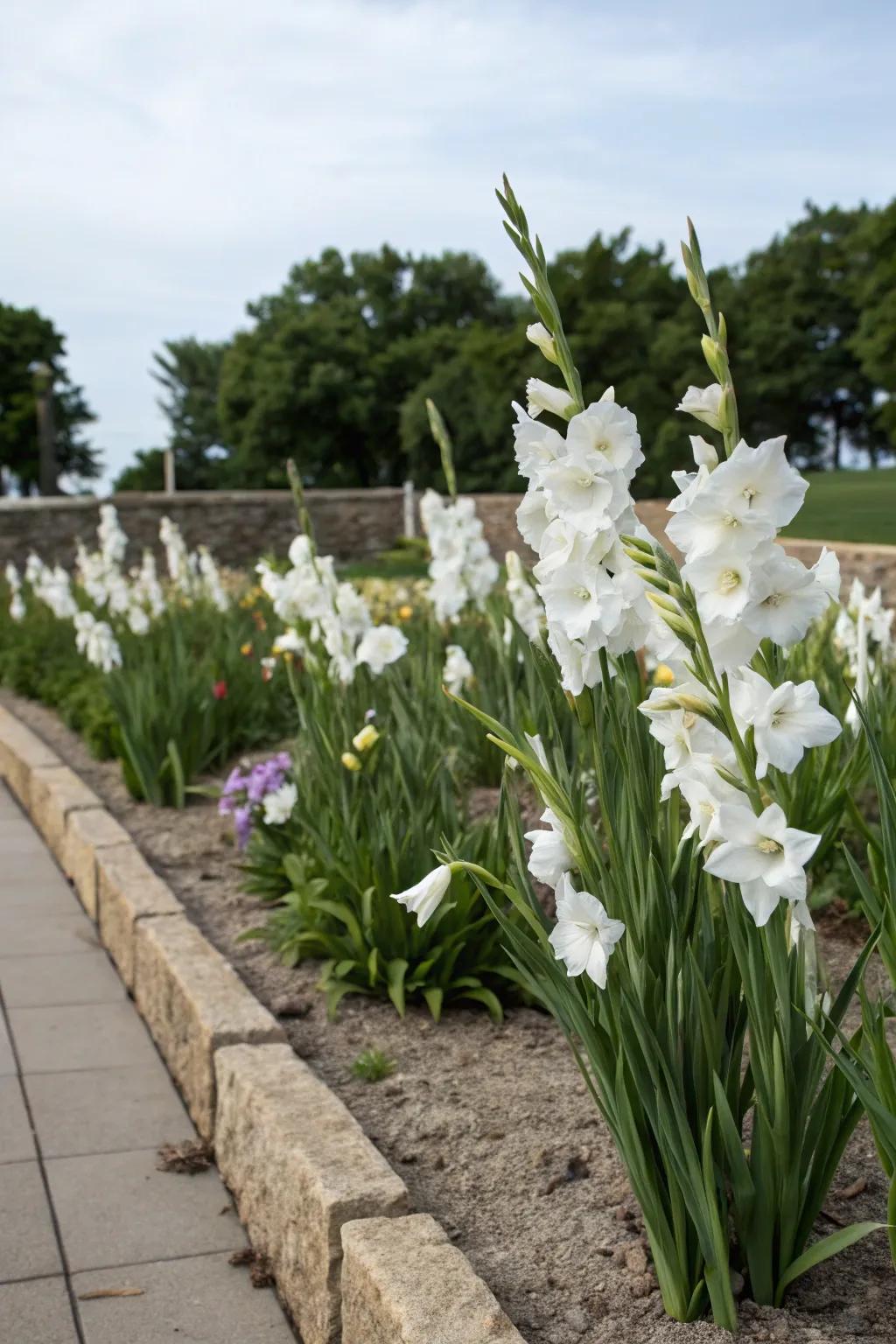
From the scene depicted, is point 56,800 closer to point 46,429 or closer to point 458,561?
point 458,561

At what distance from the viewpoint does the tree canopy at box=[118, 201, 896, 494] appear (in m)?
28.2

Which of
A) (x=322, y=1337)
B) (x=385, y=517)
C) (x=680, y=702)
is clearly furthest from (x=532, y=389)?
(x=385, y=517)

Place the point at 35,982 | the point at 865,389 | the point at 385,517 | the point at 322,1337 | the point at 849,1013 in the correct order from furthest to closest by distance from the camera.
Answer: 1. the point at 865,389
2. the point at 385,517
3. the point at 35,982
4. the point at 849,1013
5. the point at 322,1337

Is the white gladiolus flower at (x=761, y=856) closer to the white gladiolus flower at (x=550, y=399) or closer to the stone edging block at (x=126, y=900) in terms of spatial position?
the white gladiolus flower at (x=550, y=399)

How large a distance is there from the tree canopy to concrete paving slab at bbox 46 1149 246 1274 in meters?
12.6

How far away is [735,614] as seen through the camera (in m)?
1.50

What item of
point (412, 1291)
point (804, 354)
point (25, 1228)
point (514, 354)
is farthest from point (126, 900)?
point (804, 354)

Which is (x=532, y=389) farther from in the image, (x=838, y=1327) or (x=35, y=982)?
(x=35, y=982)

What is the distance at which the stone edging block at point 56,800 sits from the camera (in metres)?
5.36

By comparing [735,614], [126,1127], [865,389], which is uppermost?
[865,389]

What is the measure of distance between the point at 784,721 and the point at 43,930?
11.7 feet

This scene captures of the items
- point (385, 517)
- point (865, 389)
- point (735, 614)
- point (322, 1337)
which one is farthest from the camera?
point (865, 389)

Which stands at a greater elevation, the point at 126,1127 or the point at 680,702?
the point at 680,702

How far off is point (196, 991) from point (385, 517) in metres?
17.0
